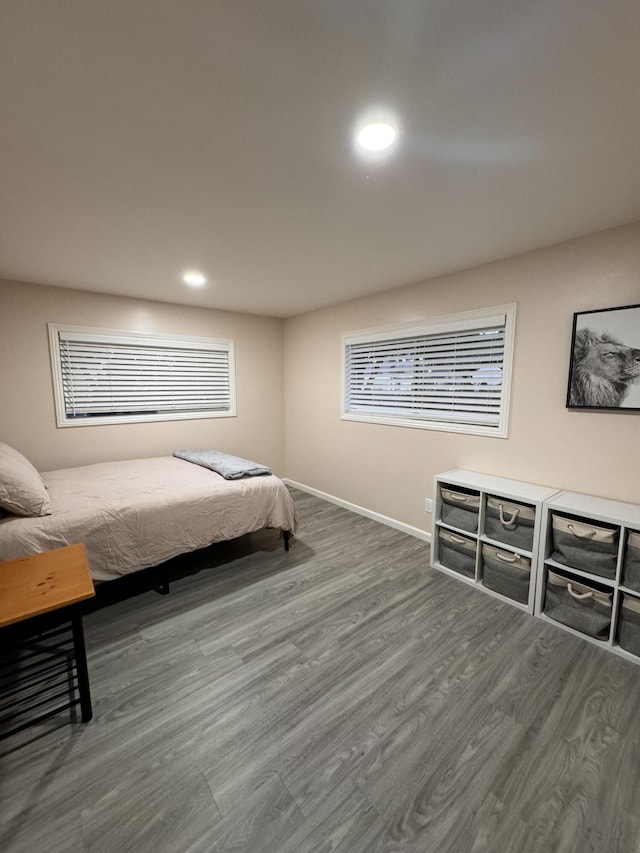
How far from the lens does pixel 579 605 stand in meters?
2.11

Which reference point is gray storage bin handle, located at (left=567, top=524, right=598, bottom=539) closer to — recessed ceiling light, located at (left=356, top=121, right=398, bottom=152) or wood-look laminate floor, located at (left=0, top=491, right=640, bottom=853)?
wood-look laminate floor, located at (left=0, top=491, right=640, bottom=853)

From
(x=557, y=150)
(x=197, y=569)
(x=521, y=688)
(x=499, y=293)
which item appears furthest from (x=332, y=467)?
(x=557, y=150)

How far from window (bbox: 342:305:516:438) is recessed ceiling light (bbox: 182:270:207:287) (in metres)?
1.61

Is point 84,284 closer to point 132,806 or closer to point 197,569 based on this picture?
point 197,569

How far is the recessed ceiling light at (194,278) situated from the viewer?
2980 millimetres

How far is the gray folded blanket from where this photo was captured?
309 centimetres

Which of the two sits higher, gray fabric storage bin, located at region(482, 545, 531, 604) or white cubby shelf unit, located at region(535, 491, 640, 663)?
white cubby shelf unit, located at region(535, 491, 640, 663)

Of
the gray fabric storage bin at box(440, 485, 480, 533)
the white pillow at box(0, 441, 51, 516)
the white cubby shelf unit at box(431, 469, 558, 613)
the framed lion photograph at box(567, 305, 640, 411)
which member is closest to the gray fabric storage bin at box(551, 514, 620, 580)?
the white cubby shelf unit at box(431, 469, 558, 613)

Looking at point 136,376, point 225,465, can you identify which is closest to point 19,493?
point 225,465

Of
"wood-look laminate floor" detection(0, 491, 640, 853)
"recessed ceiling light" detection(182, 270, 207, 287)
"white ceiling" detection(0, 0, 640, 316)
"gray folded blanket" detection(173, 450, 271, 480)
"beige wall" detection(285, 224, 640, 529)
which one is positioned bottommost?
"wood-look laminate floor" detection(0, 491, 640, 853)

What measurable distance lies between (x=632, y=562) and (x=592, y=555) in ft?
0.58

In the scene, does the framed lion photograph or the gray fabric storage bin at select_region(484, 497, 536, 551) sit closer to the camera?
the framed lion photograph

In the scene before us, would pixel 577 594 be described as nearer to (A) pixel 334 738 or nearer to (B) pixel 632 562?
(B) pixel 632 562

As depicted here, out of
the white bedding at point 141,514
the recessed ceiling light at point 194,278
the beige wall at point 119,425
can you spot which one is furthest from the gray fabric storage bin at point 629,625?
the beige wall at point 119,425
